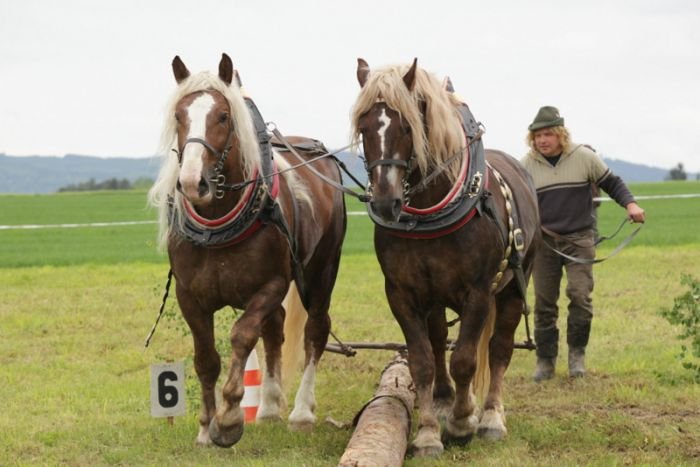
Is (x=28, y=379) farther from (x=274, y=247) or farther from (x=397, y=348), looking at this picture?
(x=274, y=247)

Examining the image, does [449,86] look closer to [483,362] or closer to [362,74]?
[362,74]

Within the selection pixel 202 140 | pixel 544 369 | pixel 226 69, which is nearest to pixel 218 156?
pixel 202 140

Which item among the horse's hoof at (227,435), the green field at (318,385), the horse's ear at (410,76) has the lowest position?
the green field at (318,385)

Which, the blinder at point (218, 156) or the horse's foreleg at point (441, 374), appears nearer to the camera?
the blinder at point (218, 156)

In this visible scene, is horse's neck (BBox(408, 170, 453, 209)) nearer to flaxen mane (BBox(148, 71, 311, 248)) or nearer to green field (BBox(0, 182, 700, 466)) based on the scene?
flaxen mane (BBox(148, 71, 311, 248))

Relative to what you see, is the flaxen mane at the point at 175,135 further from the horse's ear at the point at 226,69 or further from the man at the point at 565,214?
the man at the point at 565,214

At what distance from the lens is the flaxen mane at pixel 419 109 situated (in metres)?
5.66

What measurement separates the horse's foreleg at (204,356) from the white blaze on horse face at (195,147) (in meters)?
1.03

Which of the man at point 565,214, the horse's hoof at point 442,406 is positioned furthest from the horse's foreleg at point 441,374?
the man at point 565,214

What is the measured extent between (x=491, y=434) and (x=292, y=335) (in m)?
1.80

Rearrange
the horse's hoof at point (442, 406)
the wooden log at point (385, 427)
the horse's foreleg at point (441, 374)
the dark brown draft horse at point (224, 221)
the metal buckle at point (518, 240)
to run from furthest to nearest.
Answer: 1. the horse's hoof at point (442, 406)
2. the horse's foreleg at point (441, 374)
3. the metal buckle at point (518, 240)
4. the dark brown draft horse at point (224, 221)
5. the wooden log at point (385, 427)

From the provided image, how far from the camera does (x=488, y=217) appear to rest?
240 inches

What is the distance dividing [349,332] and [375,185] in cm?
592

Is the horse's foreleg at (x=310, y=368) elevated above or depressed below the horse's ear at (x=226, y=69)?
below
